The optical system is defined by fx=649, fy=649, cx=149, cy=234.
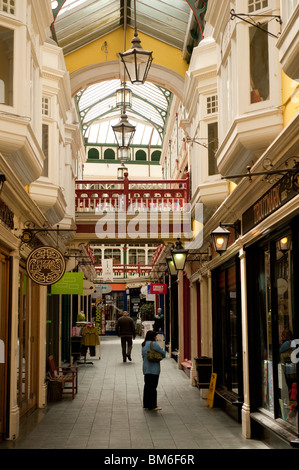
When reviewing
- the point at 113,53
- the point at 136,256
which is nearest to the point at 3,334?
the point at 113,53

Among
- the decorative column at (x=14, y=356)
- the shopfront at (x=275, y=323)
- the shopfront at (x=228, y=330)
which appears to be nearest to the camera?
the shopfront at (x=275, y=323)

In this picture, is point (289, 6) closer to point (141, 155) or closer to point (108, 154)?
point (108, 154)

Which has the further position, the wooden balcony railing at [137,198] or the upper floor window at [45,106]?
the wooden balcony railing at [137,198]

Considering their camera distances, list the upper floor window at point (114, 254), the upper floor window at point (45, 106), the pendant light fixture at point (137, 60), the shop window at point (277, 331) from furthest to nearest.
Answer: the upper floor window at point (114, 254) < the upper floor window at point (45, 106) < the pendant light fixture at point (137, 60) < the shop window at point (277, 331)

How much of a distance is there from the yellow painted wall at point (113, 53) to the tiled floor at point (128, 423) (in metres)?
8.70

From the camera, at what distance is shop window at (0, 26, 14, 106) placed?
8336mm

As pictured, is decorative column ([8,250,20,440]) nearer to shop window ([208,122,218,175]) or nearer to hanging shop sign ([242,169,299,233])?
hanging shop sign ([242,169,299,233])

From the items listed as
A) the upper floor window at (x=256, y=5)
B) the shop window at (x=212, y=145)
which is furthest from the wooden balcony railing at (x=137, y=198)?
the upper floor window at (x=256, y=5)

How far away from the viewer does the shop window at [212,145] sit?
532 inches

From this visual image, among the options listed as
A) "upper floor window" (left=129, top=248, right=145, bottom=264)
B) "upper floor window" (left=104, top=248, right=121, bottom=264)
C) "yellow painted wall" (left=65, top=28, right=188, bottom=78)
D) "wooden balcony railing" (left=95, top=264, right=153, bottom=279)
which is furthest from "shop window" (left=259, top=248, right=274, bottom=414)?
"upper floor window" (left=129, top=248, right=145, bottom=264)

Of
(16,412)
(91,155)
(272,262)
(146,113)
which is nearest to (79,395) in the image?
(16,412)

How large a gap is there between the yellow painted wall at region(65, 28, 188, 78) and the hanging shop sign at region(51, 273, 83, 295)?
650cm

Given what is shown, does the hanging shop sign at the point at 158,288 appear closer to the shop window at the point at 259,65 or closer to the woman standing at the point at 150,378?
the woman standing at the point at 150,378

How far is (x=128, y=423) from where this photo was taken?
11016 mm
